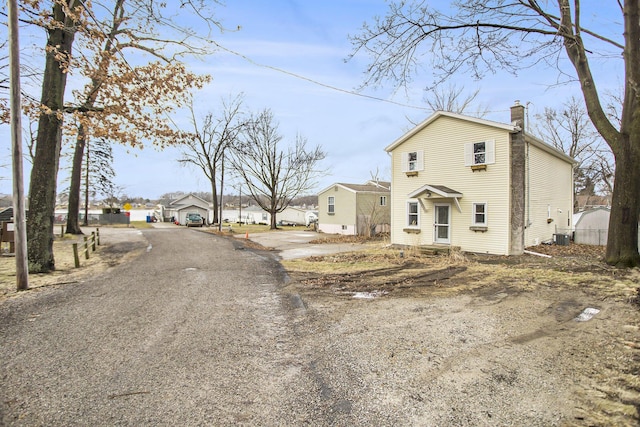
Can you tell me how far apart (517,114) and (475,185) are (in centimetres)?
323

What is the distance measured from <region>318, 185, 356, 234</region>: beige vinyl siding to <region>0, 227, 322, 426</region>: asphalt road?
19621mm

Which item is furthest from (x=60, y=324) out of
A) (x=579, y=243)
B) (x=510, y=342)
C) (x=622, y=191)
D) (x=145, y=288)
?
(x=579, y=243)

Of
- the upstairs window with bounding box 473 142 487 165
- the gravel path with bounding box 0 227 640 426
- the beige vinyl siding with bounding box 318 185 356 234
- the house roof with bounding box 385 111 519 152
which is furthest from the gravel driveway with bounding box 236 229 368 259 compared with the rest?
the gravel path with bounding box 0 227 640 426

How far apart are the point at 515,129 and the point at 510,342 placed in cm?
1166

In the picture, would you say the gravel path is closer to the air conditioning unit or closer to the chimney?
the chimney

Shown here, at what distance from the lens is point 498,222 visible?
14.3m

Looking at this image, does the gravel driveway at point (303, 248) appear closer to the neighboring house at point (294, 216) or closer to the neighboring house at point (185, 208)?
the neighboring house at point (185, 208)

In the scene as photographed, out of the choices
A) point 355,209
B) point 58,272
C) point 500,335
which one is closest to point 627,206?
point 500,335

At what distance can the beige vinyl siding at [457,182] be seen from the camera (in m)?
14.3

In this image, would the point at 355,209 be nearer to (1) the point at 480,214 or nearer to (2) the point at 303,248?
(2) the point at 303,248

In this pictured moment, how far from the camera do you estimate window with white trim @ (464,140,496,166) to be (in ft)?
47.6

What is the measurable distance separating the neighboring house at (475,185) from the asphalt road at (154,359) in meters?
10.7

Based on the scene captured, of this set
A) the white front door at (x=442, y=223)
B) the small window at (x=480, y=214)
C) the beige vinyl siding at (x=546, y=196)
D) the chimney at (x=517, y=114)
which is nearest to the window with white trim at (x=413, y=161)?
the white front door at (x=442, y=223)

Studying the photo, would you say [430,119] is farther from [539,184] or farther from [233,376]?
[233,376]
